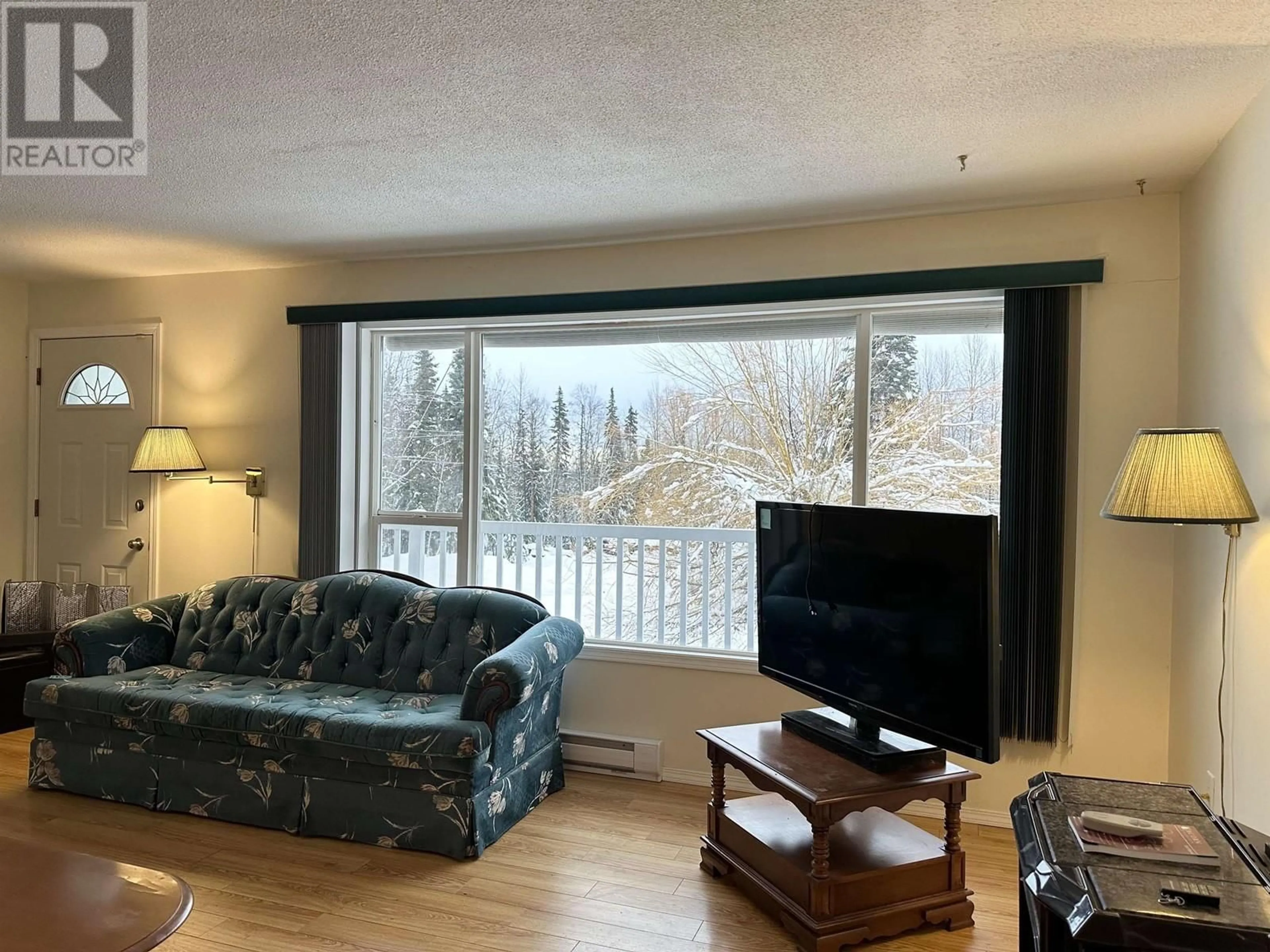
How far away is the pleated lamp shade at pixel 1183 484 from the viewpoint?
87.0 inches

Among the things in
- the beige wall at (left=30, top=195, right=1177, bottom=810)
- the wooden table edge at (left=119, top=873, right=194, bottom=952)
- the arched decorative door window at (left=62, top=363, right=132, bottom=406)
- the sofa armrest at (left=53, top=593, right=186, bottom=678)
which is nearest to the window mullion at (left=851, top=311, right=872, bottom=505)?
the beige wall at (left=30, top=195, right=1177, bottom=810)

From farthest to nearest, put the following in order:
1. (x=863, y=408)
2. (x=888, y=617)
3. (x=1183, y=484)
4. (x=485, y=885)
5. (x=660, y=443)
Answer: (x=660, y=443) < (x=863, y=408) < (x=485, y=885) < (x=888, y=617) < (x=1183, y=484)

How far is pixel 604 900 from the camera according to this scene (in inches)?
111

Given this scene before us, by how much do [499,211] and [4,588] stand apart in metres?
3.56

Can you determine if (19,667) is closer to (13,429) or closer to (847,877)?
(13,429)

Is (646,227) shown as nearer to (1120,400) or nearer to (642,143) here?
(642,143)

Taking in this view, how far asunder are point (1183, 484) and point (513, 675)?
219 cm

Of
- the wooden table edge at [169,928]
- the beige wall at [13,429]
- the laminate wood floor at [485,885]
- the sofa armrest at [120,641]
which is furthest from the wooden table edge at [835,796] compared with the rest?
→ the beige wall at [13,429]

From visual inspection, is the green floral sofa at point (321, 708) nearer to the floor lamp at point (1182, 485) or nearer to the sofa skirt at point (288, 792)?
the sofa skirt at point (288, 792)

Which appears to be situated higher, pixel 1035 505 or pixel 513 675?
pixel 1035 505

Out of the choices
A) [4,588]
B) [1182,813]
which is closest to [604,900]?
[1182,813]

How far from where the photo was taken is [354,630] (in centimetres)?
390

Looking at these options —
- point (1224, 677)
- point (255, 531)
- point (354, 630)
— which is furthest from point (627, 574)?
point (1224, 677)

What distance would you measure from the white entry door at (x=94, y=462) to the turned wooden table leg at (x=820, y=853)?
413 cm
